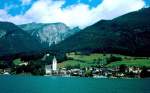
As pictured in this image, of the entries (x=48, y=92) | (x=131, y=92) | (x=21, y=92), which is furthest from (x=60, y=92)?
(x=131, y=92)

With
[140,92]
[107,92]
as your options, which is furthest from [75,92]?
[140,92]

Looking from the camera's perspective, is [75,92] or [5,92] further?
[75,92]

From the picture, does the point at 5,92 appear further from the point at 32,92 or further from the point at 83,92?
the point at 83,92

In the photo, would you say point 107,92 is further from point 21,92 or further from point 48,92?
point 21,92

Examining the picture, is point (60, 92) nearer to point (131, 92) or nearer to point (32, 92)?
point (32, 92)

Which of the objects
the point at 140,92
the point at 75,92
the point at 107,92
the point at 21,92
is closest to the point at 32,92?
the point at 21,92

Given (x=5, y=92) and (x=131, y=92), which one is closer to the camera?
(x=5, y=92)
